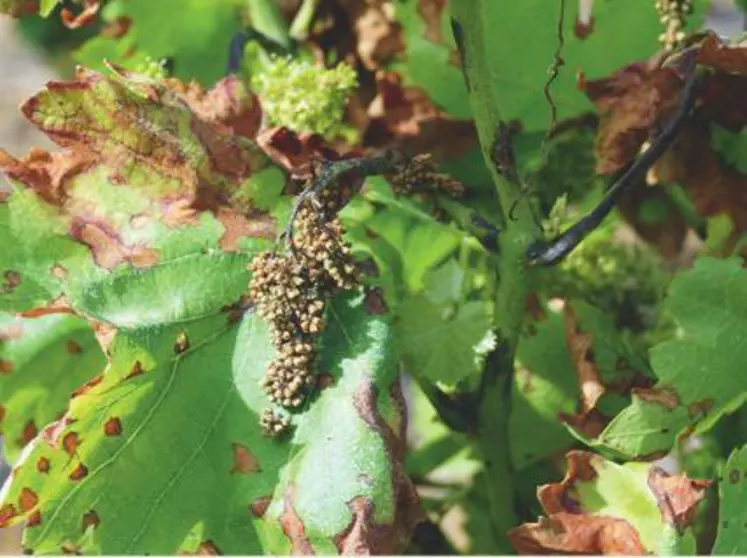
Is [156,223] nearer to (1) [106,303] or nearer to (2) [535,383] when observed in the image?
(1) [106,303]

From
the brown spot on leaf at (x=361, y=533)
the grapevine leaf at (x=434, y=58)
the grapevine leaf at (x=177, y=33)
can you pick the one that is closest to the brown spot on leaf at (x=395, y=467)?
the brown spot on leaf at (x=361, y=533)

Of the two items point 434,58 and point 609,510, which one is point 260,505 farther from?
point 434,58

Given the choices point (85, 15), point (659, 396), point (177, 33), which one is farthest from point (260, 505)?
point (177, 33)

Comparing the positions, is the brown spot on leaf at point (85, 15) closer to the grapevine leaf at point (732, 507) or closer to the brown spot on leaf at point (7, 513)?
the brown spot on leaf at point (7, 513)

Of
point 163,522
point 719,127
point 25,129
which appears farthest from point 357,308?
point 25,129

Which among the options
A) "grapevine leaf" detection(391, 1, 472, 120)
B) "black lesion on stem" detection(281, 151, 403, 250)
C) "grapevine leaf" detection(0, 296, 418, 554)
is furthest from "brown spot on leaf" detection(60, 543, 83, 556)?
"grapevine leaf" detection(391, 1, 472, 120)
